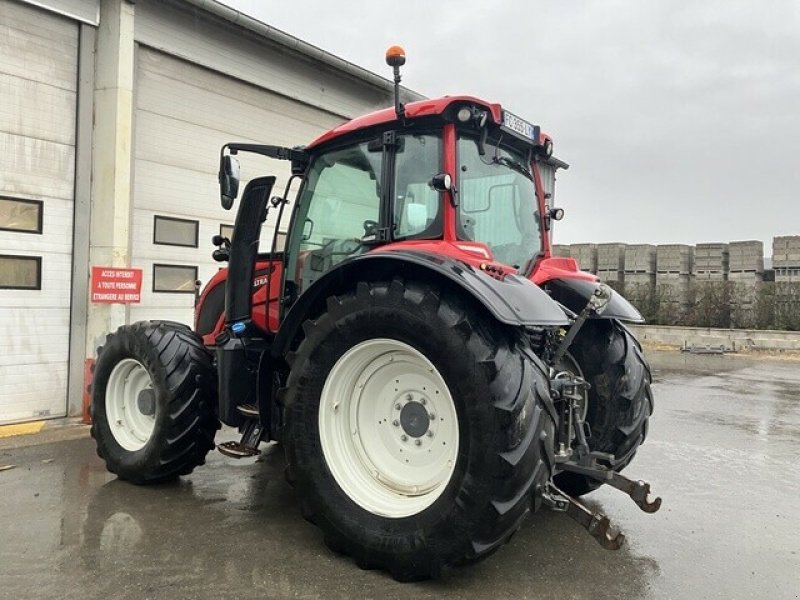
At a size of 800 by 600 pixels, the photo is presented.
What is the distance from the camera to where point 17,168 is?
242 inches

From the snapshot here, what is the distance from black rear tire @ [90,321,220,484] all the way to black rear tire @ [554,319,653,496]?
8.03 ft

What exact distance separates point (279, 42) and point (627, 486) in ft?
23.6

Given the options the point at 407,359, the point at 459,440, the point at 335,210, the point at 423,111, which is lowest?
the point at 459,440

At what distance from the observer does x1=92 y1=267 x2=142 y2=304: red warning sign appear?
6535mm

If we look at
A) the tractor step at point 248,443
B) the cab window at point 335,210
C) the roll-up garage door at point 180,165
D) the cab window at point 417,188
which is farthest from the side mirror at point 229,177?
the roll-up garage door at point 180,165

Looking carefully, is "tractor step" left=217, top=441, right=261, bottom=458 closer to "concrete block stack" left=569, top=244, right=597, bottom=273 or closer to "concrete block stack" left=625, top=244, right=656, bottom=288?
"concrete block stack" left=625, top=244, right=656, bottom=288

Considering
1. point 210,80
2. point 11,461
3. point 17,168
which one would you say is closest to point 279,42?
point 210,80

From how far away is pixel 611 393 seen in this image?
13.0 ft

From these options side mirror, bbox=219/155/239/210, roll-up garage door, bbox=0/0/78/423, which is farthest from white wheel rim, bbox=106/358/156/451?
roll-up garage door, bbox=0/0/78/423

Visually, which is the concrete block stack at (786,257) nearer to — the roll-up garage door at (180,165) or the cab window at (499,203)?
the roll-up garage door at (180,165)

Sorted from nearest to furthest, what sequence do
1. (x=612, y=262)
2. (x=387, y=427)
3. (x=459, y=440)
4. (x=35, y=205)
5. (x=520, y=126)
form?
1. (x=459, y=440)
2. (x=387, y=427)
3. (x=520, y=126)
4. (x=35, y=205)
5. (x=612, y=262)

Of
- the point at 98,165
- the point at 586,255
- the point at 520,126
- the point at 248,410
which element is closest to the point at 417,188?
the point at 520,126

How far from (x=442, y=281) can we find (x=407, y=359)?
0.46 meters

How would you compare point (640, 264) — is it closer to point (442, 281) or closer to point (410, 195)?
point (410, 195)
